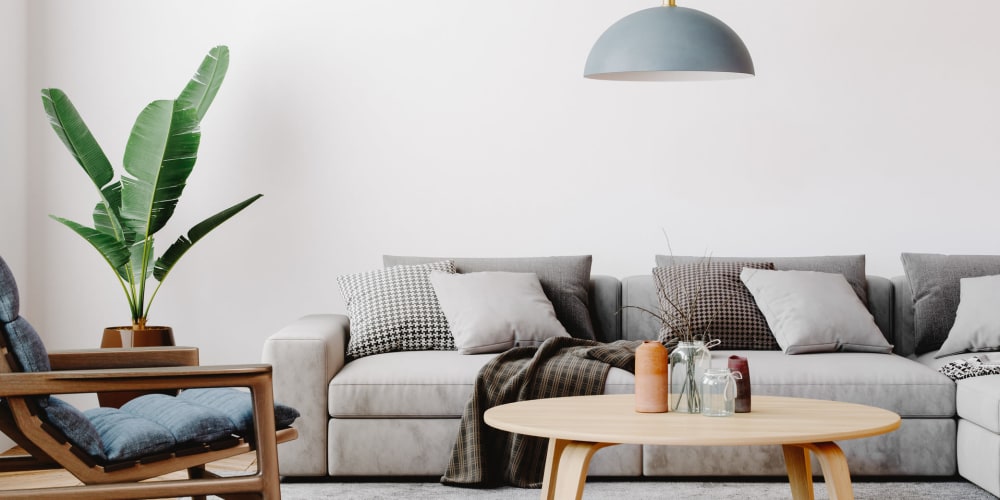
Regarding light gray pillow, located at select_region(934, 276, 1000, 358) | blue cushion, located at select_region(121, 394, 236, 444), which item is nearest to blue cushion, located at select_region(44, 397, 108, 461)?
blue cushion, located at select_region(121, 394, 236, 444)

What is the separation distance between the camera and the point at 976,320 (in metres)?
4.05

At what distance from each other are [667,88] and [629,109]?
20cm

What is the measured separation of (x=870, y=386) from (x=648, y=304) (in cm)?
104

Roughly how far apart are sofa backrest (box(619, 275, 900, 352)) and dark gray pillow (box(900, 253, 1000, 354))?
0.14 metres

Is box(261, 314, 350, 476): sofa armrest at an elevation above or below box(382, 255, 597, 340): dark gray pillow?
below

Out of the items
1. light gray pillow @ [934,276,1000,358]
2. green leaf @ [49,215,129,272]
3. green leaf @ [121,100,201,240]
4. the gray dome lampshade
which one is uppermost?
the gray dome lampshade

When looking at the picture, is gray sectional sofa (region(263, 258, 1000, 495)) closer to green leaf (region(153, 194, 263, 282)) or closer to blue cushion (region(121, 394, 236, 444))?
green leaf (region(153, 194, 263, 282))

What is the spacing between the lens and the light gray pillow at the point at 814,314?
4.01 metres

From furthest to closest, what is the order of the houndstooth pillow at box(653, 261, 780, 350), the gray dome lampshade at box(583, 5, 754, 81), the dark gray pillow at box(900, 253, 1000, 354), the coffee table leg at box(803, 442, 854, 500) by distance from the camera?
the dark gray pillow at box(900, 253, 1000, 354), the houndstooth pillow at box(653, 261, 780, 350), the gray dome lampshade at box(583, 5, 754, 81), the coffee table leg at box(803, 442, 854, 500)

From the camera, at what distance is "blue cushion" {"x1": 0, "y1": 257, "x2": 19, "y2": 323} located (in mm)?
2445

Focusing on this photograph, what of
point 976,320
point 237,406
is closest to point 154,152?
point 237,406

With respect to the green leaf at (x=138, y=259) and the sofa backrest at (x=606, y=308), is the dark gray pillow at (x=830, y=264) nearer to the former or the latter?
the sofa backrest at (x=606, y=308)

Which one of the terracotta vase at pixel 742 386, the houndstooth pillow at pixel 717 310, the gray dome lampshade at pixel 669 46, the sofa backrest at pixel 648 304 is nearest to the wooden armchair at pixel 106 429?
the terracotta vase at pixel 742 386

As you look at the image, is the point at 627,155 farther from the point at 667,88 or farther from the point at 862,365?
the point at 862,365
